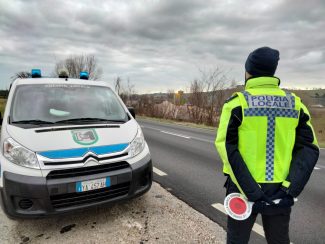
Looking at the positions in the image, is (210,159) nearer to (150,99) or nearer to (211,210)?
(211,210)

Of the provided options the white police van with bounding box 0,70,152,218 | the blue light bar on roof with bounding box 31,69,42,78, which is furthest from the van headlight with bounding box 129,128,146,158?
the blue light bar on roof with bounding box 31,69,42,78

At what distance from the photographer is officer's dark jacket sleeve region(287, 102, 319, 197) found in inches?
73.8

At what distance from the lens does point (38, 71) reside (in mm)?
5023

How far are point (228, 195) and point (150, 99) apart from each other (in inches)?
1021

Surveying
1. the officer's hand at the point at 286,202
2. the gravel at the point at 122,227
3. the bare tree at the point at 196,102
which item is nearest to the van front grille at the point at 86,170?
the gravel at the point at 122,227

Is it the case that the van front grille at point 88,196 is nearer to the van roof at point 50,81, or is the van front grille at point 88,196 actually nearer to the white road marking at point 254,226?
the white road marking at point 254,226

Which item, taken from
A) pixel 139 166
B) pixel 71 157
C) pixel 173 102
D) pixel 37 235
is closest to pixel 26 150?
pixel 71 157

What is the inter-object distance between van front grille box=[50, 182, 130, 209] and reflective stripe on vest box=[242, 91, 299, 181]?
1.90 meters

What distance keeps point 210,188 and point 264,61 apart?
11.2 ft

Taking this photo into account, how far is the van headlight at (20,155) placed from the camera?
9.61ft

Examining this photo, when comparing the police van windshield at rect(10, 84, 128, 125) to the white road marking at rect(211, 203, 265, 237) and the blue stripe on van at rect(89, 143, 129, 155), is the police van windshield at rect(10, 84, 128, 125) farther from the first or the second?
the white road marking at rect(211, 203, 265, 237)

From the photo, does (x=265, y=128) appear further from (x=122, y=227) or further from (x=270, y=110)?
(x=122, y=227)

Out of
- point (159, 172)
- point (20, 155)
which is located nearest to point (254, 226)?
point (159, 172)

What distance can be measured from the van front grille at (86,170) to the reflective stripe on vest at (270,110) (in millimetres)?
1877
